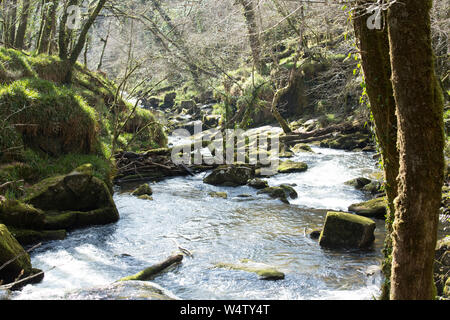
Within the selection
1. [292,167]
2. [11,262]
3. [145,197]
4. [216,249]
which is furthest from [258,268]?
[292,167]

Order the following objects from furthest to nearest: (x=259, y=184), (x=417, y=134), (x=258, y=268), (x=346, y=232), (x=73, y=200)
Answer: (x=259, y=184), (x=73, y=200), (x=346, y=232), (x=258, y=268), (x=417, y=134)

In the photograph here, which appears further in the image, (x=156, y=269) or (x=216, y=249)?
(x=216, y=249)

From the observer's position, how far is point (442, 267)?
17.5ft

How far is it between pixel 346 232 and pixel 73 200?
5.37 metres

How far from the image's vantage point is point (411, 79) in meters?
2.88

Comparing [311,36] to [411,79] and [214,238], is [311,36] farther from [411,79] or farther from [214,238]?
[411,79]

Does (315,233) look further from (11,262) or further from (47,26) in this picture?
(47,26)

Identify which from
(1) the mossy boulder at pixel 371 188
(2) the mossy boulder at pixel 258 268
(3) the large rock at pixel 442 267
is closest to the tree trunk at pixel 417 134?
(3) the large rock at pixel 442 267

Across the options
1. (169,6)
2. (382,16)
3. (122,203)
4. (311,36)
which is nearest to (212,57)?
(169,6)

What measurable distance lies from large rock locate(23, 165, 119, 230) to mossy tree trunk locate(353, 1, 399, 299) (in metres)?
6.24

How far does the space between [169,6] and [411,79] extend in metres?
18.9

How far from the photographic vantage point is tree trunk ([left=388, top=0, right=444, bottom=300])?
2.88 meters

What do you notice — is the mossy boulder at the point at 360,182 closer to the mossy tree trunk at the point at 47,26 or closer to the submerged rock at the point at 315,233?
the submerged rock at the point at 315,233

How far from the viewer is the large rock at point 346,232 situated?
23.7 ft
